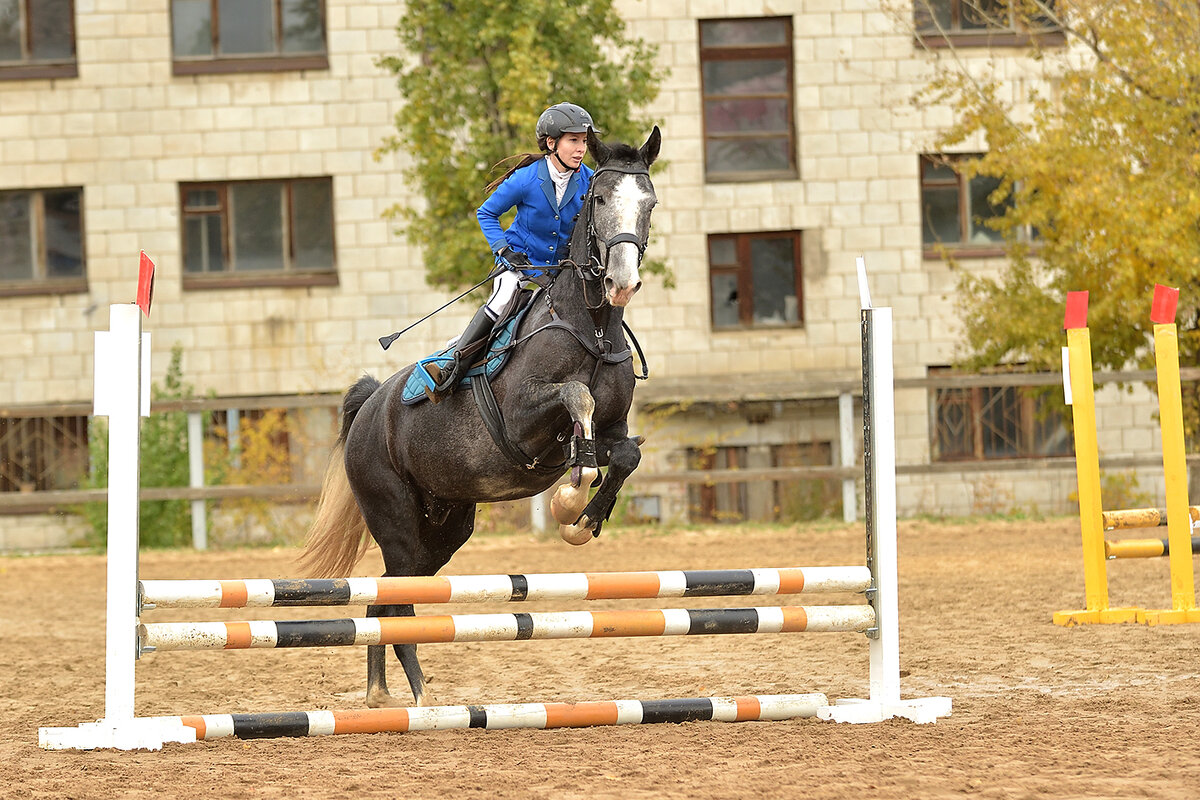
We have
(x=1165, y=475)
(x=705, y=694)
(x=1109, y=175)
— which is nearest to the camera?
(x=705, y=694)

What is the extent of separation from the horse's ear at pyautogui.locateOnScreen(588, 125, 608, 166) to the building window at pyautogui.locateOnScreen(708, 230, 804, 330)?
13409 mm

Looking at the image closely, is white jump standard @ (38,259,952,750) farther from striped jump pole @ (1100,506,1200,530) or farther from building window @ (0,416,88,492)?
building window @ (0,416,88,492)

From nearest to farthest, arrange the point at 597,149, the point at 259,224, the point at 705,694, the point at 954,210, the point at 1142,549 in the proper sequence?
the point at 597,149, the point at 705,694, the point at 1142,549, the point at 259,224, the point at 954,210

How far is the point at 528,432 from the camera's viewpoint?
17.4 feet

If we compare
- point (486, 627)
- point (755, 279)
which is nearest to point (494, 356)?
point (486, 627)

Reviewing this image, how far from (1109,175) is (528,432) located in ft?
33.9

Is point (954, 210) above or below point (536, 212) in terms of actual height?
above

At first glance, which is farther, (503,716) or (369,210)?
(369,210)

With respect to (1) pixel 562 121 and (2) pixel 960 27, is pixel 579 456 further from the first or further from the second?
(2) pixel 960 27

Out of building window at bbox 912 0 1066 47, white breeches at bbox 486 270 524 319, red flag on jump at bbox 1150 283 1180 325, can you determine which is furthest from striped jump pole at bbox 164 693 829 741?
building window at bbox 912 0 1066 47

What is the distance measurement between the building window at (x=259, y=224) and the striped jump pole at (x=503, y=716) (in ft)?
45.1

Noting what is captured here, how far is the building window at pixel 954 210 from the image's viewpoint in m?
18.4

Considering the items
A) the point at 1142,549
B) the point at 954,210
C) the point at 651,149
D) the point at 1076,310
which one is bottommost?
the point at 1142,549

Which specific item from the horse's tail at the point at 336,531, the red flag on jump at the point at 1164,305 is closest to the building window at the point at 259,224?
the horse's tail at the point at 336,531
